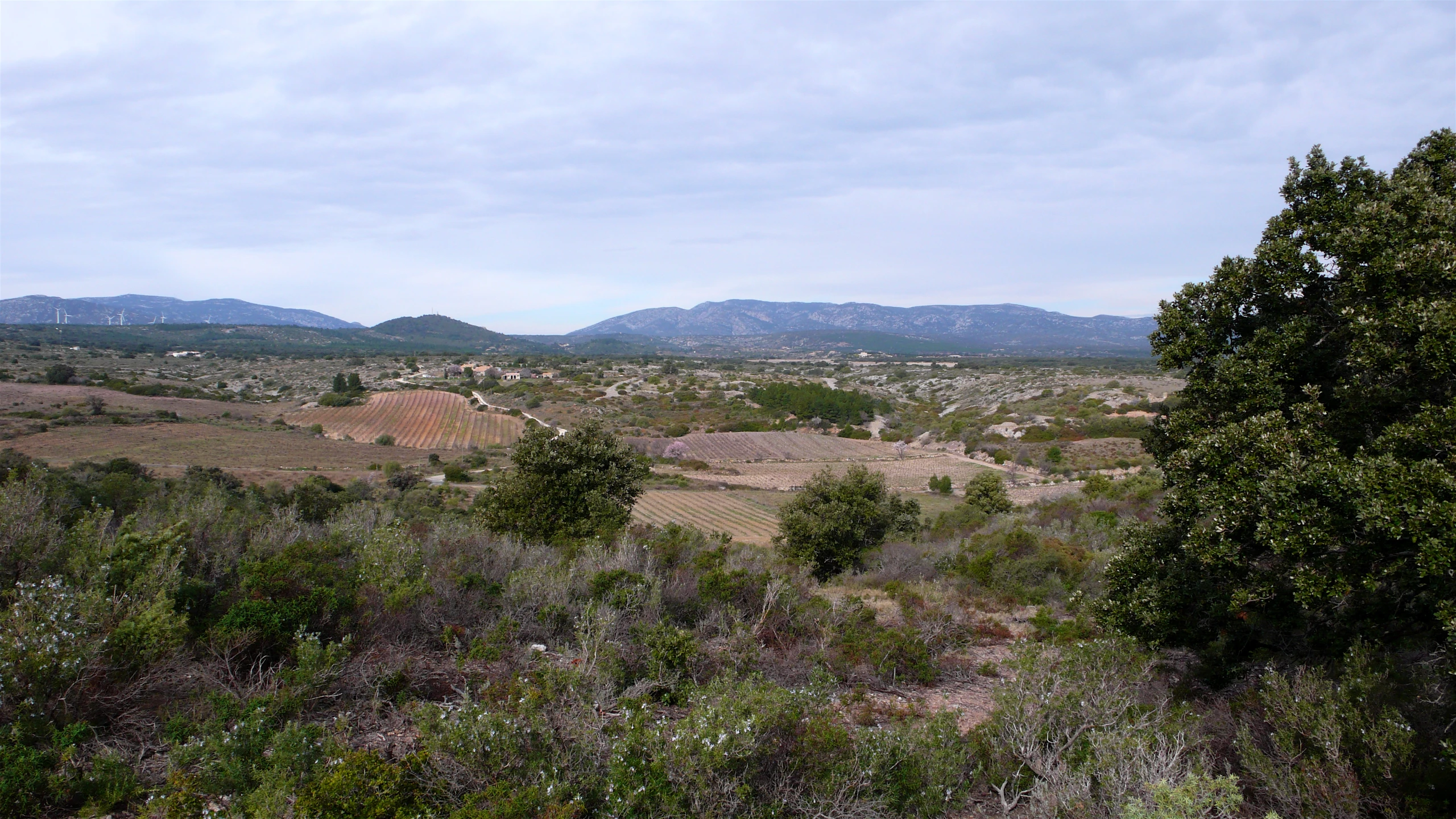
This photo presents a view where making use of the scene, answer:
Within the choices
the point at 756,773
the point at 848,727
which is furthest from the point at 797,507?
the point at 756,773

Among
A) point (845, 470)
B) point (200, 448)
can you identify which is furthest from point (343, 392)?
point (845, 470)

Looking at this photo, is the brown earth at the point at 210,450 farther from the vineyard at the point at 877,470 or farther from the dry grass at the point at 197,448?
the vineyard at the point at 877,470

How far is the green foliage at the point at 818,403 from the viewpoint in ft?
297

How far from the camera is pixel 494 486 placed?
54.6 feet

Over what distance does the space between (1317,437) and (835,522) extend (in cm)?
1351

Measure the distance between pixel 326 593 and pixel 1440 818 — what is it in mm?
8119

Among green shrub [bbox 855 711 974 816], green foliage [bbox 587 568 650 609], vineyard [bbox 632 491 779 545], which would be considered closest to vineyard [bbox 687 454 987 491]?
vineyard [bbox 632 491 779 545]

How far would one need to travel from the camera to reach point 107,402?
5503 cm

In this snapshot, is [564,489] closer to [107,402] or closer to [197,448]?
[197,448]

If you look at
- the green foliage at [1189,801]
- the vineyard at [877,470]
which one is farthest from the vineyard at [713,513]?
the green foliage at [1189,801]

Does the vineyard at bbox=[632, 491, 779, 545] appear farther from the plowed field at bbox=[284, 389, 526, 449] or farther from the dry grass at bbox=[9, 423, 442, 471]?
the plowed field at bbox=[284, 389, 526, 449]

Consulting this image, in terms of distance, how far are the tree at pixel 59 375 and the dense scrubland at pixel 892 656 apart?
83991 millimetres

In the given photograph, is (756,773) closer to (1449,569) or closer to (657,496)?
(1449,569)

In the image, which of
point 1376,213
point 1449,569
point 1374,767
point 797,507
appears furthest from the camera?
point 797,507
